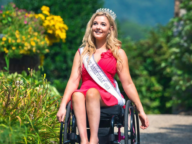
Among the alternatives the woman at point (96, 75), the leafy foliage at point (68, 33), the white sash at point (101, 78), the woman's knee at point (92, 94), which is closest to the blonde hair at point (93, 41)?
the woman at point (96, 75)

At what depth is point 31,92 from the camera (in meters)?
3.73

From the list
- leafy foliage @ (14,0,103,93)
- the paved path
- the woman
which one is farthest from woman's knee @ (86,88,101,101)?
leafy foliage @ (14,0,103,93)

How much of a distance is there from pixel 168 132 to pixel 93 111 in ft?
9.46

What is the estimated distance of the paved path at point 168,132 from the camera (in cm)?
470

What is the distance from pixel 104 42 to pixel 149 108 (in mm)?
7208

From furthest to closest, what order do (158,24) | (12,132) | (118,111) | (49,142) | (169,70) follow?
(158,24) < (169,70) < (49,142) < (118,111) < (12,132)

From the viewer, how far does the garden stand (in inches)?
133

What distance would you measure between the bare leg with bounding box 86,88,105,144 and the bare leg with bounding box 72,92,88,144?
4cm

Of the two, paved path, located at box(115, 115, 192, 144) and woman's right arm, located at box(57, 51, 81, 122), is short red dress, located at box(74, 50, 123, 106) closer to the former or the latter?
woman's right arm, located at box(57, 51, 81, 122)

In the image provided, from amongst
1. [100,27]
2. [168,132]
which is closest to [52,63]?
[168,132]

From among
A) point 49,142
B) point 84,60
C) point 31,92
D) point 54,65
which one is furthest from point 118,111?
point 54,65

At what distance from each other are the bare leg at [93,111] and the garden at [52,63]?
48 centimetres

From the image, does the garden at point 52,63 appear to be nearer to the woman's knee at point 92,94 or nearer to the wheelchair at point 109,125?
the wheelchair at point 109,125

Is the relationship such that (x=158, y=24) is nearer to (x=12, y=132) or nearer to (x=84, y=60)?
(x=84, y=60)
